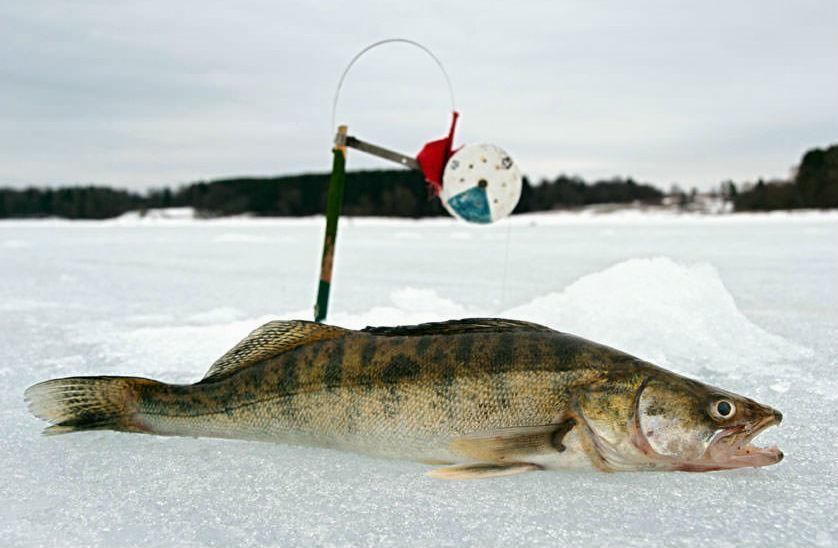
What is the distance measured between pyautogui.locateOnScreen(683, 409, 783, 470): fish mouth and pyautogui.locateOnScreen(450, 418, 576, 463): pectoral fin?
0.43 metres

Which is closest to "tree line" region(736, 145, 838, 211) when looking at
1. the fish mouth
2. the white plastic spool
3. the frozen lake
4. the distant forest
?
the distant forest

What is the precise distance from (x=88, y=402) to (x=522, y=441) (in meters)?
1.69

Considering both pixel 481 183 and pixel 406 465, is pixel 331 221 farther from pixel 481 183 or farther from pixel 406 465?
pixel 406 465

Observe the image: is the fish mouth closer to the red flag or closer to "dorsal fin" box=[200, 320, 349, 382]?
"dorsal fin" box=[200, 320, 349, 382]

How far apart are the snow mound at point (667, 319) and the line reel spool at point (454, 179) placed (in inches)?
36.0

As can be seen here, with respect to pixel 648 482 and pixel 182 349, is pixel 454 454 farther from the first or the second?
pixel 182 349

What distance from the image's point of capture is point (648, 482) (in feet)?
7.56

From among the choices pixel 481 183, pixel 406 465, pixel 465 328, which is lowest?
pixel 406 465

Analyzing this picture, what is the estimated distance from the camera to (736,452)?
224cm

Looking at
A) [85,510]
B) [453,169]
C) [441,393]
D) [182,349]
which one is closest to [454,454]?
[441,393]

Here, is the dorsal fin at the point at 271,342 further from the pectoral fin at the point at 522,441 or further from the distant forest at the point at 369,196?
the distant forest at the point at 369,196

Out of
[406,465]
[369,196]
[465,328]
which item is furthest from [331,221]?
[369,196]

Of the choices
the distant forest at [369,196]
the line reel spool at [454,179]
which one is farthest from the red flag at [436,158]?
the distant forest at [369,196]

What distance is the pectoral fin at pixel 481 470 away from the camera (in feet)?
7.32
